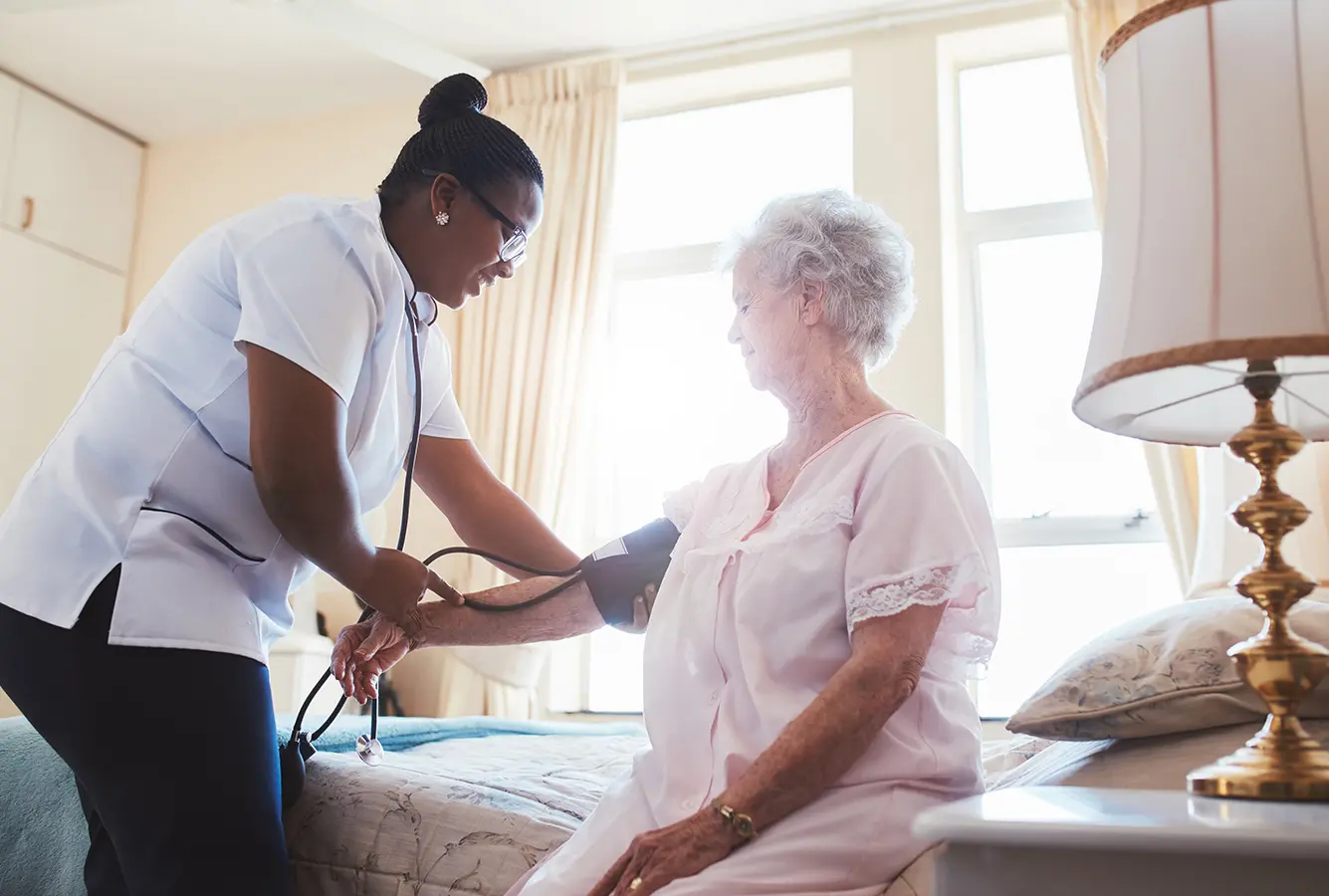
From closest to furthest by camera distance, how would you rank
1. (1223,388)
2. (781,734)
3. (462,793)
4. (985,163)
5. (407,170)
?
(1223,388) → (781,734) → (462,793) → (407,170) → (985,163)

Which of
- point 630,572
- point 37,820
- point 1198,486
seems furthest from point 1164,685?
point 1198,486

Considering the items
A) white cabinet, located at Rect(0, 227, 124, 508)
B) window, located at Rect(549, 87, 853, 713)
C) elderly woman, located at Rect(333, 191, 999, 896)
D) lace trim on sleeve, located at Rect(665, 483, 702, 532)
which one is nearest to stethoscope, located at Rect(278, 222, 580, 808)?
lace trim on sleeve, located at Rect(665, 483, 702, 532)

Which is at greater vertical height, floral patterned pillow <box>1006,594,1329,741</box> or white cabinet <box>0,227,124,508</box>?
white cabinet <box>0,227,124,508</box>

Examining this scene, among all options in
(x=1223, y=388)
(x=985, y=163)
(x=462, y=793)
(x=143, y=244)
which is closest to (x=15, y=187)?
(x=143, y=244)

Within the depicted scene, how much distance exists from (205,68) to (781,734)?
424 centimetres

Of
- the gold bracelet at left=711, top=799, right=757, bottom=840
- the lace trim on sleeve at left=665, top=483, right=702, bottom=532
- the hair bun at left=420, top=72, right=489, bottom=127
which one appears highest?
the hair bun at left=420, top=72, right=489, bottom=127

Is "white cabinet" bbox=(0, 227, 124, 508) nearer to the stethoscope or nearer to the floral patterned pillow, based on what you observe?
the stethoscope

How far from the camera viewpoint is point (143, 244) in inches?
203

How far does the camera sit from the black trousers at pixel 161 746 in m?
1.32

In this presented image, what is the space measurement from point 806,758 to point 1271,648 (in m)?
0.44

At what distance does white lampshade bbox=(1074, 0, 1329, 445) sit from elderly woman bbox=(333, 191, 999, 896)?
34 cm

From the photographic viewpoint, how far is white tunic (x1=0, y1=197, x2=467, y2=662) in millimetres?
1387

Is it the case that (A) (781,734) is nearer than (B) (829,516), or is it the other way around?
(A) (781,734)

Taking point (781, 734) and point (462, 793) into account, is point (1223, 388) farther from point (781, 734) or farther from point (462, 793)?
point (462, 793)
